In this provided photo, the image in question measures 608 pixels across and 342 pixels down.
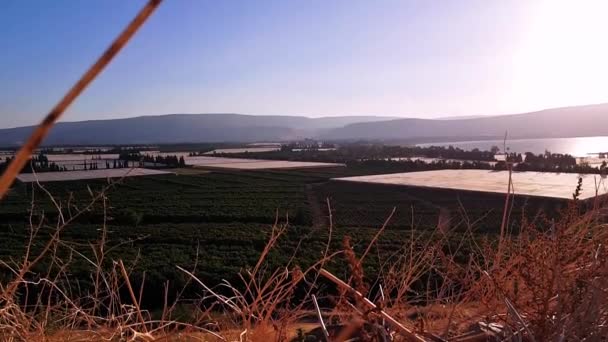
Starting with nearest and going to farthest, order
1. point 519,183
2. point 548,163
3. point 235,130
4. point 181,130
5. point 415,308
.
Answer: point 415,308 → point 519,183 → point 548,163 → point 181,130 → point 235,130

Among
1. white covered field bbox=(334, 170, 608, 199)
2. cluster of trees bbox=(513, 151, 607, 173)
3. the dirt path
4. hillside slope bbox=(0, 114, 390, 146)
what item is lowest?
the dirt path

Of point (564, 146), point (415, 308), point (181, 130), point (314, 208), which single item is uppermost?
point (181, 130)

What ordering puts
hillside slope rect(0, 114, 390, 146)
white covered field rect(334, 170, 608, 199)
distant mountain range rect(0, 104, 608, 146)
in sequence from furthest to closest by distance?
hillside slope rect(0, 114, 390, 146) → distant mountain range rect(0, 104, 608, 146) → white covered field rect(334, 170, 608, 199)

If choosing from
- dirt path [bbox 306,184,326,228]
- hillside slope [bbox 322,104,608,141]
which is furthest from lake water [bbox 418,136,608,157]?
dirt path [bbox 306,184,326,228]

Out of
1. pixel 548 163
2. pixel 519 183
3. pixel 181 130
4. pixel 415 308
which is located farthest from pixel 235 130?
pixel 415 308

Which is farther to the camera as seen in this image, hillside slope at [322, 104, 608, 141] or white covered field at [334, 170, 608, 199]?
hillside slope at [322, 104, 608, 141]

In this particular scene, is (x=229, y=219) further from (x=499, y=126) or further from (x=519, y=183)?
(x=499, y=126)

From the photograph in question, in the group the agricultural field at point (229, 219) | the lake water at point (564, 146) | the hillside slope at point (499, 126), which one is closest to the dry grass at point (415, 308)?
the agricultural field at point (229, 219)

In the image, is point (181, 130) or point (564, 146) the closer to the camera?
point (564, 146)

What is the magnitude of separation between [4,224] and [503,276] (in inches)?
694

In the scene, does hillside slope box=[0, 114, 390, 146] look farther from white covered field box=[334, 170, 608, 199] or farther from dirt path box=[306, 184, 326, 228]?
white covered field box=[334, 170, 608, 199]

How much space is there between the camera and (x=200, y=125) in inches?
5037

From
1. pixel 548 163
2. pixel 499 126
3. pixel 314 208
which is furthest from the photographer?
pixel 499 126

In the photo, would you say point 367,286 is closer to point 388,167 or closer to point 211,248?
point 211,248
